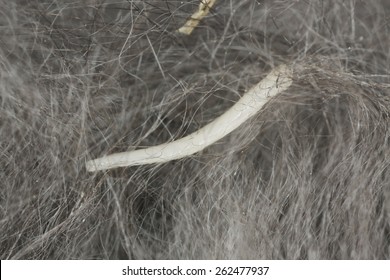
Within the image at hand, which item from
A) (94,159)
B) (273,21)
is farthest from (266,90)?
(94,159)

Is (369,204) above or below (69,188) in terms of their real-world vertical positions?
above

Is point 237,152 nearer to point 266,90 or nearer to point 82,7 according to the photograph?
point 266,90

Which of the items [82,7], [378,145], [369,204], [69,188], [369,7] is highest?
[369,7]
